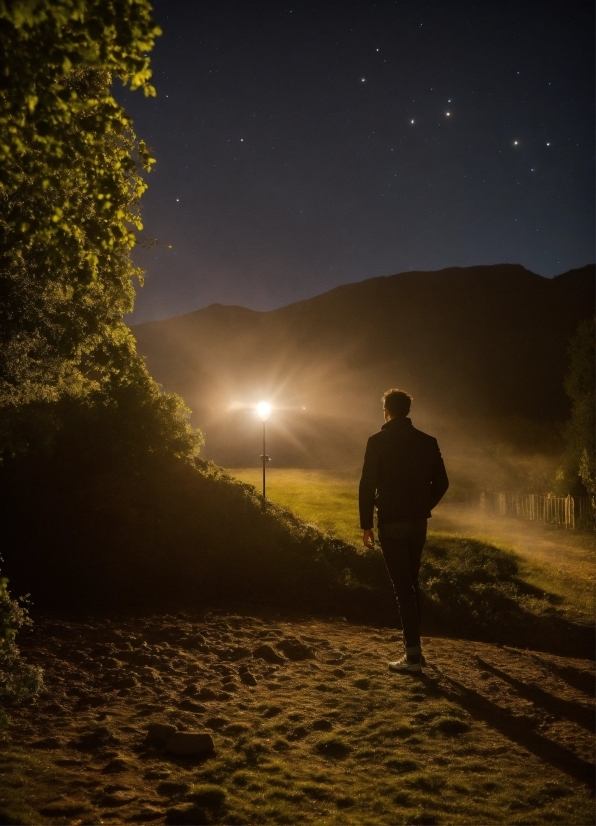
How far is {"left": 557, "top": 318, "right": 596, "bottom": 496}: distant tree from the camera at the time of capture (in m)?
27.1

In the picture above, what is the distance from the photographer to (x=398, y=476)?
6617 mm

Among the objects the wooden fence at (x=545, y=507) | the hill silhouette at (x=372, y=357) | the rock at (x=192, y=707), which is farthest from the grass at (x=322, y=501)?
the hill silhouette at (x=372, y=357)

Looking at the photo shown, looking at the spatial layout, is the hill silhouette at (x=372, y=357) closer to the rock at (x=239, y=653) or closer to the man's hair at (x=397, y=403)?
the rock at (x=239, y=653)

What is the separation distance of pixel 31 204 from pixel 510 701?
24.8 feet

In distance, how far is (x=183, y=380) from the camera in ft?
437

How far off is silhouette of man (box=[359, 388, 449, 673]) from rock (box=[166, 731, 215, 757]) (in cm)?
258

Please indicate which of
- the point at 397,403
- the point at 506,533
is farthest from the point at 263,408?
the point at 506,533

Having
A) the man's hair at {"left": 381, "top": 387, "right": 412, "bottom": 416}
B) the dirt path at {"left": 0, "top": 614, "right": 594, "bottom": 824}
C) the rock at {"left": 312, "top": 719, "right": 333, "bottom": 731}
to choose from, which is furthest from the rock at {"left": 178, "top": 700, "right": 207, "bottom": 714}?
the man's hair at {"left": 381, "top": 387, "right": 412, "bottom": 416}

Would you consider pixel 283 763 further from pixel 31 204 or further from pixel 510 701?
pixel 31 204

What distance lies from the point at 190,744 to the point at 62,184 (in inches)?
201

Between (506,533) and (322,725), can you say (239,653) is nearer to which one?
(322,725)

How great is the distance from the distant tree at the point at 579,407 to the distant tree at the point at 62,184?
2296 cm

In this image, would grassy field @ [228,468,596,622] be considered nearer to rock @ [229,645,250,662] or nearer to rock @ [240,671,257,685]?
rock @ [229,645,250,662]

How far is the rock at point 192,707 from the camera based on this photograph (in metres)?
5.82
